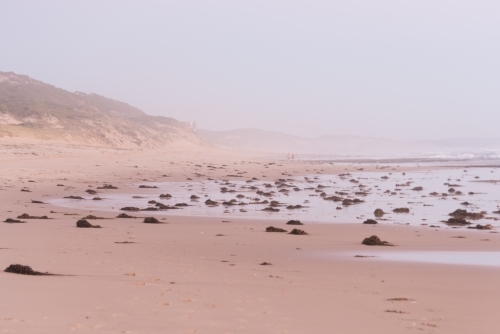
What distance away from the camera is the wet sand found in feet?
16.2

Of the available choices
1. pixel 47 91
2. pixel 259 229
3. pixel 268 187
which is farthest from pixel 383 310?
pixel 47 91

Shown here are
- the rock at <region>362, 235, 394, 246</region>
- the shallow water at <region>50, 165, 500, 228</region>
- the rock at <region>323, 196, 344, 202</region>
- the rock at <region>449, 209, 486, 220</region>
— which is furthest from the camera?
the rock at <region>323, 196, 344, 202</region>

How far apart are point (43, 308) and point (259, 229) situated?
7721 mm

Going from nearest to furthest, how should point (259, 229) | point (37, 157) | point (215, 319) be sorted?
point (215, 319) < point (259, 229) < point (37, 157)

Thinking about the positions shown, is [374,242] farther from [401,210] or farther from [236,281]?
[401,210]

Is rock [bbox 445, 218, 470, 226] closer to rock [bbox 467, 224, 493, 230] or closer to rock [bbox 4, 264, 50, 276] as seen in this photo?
rock [bbox 467, 224, 493, 230]

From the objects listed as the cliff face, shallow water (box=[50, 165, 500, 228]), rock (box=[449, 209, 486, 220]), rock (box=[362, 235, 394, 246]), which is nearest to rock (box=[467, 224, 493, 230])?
shallow water (box=[50, 165, 500, 228])

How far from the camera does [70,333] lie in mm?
4309

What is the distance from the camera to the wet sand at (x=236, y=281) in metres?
4.95

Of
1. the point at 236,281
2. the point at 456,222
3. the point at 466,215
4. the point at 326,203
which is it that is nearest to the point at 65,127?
the point at 326,203

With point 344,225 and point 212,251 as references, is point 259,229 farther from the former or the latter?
Answer: point 212,251

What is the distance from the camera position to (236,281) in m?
6.79

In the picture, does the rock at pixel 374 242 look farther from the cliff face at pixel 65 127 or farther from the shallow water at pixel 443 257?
the cliff face at pixel 65 127

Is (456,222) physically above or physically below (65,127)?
below
